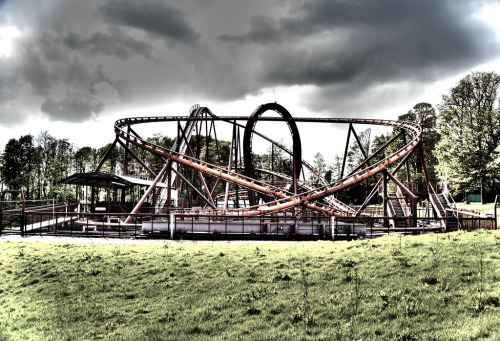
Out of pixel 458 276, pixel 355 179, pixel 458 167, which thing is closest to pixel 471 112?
pixel 458 167

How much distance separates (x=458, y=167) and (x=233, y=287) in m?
31.1

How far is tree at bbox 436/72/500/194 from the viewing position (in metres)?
30.5

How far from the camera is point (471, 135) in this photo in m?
32.0

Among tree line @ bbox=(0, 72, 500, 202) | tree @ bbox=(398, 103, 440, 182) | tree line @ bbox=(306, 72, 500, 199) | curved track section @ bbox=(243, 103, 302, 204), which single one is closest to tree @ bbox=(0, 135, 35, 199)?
tree line @ bbox=(0, 72, 500, 202)

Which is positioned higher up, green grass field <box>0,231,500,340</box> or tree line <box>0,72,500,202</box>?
tree line <box>0,72,500,202</box>

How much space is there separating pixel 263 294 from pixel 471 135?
1316 inches

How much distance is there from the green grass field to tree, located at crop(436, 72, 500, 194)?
23289mm

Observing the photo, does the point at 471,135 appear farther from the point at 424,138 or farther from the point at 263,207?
the point at 263,207

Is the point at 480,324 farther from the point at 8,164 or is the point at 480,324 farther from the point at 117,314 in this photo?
the point at 8,164

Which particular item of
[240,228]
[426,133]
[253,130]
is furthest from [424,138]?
[240,228]

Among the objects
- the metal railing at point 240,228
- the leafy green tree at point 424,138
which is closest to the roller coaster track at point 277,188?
the metal railing at point 240,228

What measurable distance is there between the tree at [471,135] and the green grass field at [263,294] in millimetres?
23289

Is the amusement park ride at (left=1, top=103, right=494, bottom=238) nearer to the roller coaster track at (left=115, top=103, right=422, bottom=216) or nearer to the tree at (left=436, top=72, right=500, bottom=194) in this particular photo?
the roller coaster track at (left=115, top=103, right=422, bottom=216)

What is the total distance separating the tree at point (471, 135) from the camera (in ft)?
100
